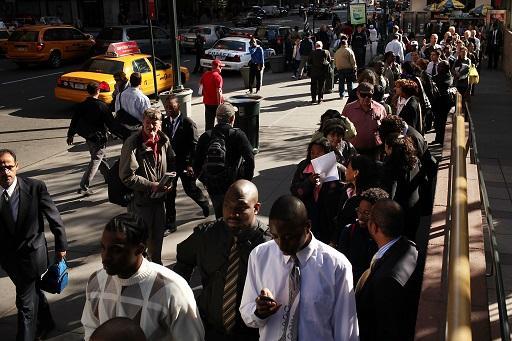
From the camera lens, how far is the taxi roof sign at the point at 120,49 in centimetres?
1834

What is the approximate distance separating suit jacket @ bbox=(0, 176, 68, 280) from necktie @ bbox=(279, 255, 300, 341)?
2.75m

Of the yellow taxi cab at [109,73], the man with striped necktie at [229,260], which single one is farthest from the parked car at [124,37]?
the man with striped necktie at [229,260]

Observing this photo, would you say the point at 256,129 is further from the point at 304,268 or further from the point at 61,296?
the point at 304,268

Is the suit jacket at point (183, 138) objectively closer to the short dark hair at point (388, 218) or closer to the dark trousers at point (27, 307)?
the dark trousers at point (27, 307)

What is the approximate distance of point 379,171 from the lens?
227 inches

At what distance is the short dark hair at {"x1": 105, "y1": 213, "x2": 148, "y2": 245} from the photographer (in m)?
3.34

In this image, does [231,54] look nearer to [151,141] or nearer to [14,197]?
[151,141]

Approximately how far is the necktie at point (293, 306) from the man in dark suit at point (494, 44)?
77.4 ft

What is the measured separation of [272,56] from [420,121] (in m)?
18.1

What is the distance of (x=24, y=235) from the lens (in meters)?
5.30

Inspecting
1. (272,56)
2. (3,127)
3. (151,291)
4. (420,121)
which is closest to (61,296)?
(151,291)

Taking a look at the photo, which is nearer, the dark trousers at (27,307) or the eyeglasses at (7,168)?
the eyeglasses at (7,168)

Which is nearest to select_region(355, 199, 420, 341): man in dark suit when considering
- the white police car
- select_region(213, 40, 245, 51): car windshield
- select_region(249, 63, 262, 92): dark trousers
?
select_region(249, 63, 262, 92): dark trousers

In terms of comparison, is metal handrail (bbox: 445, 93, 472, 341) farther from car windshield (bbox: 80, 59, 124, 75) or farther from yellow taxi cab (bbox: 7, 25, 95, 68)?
yellow taxi cab (bbox: 7, 25, 95, 68)
